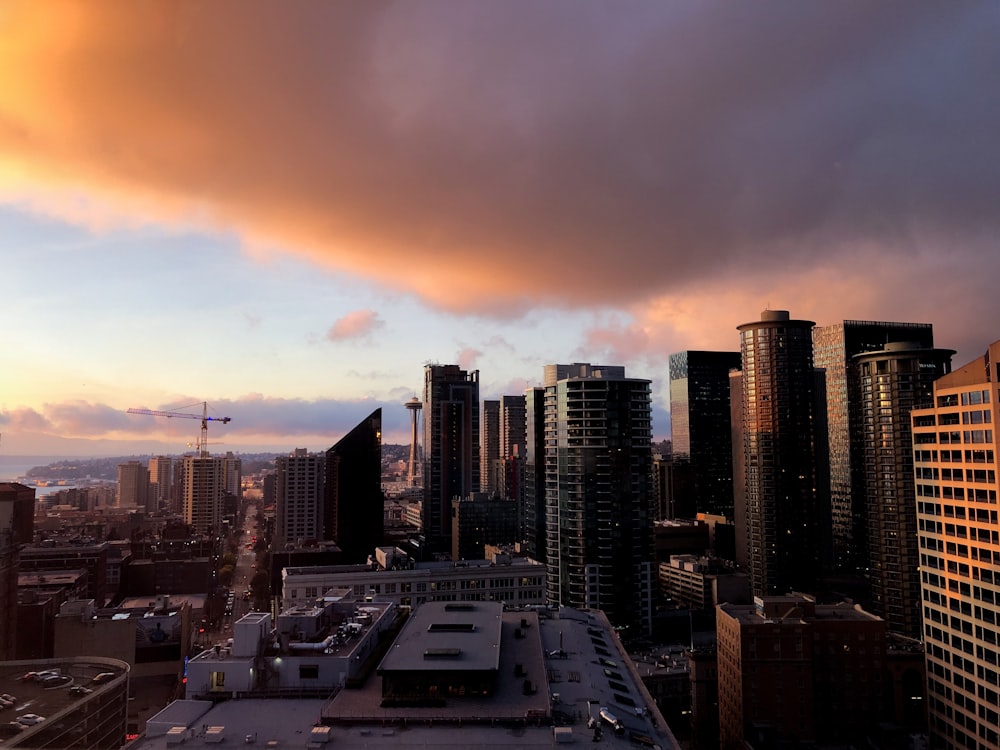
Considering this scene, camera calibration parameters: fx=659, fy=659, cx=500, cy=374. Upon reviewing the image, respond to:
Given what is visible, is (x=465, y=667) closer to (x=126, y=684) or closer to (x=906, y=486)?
(x=126, y=684)

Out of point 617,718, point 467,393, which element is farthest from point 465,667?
point 467,393

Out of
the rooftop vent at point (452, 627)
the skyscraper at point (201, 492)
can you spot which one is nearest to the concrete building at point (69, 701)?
the rooftop vent at point (452, 627)

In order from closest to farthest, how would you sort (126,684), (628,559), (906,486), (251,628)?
1. (251,628)
2. (126,684)
3. (628,559)
4. (906,486)

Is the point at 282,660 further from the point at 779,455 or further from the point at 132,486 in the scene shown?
the point at 132,486

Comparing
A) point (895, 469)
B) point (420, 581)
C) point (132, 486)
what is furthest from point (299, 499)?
point (895, 469)

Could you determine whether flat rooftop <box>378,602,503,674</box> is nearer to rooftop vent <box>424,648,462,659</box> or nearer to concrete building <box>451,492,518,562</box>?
rooftop vent <box>424,648,462,659</box>

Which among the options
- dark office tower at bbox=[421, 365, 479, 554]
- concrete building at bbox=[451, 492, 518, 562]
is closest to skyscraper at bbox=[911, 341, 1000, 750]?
concrete building at bbox=[451, 492, 518, 562]

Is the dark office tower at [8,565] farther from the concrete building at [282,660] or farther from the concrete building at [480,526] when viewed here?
the concrete building at [480,526]
